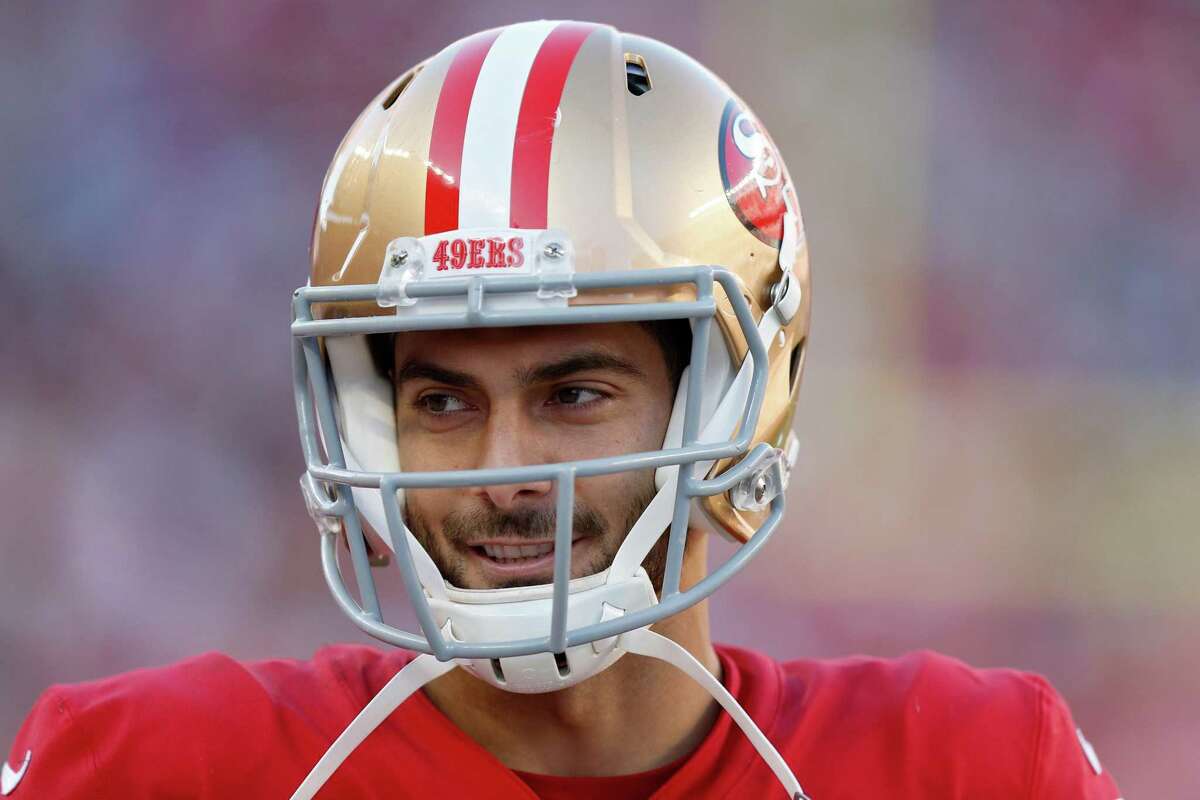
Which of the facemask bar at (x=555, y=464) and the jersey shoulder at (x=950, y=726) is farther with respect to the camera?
the jersey shoulder at (x=950, y=726)

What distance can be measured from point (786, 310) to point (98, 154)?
200cm

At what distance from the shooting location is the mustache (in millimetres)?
1405

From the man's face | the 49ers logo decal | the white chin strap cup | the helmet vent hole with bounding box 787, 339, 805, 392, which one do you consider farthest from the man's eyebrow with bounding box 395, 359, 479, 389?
the helmet vent hole with bounding box 787, 339, 805, 392

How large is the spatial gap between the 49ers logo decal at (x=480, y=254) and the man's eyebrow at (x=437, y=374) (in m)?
0.12

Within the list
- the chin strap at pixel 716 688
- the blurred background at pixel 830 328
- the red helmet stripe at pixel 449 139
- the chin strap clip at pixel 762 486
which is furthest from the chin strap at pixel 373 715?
the blurred background at pixel 830 328

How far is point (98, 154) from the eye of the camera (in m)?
3.01

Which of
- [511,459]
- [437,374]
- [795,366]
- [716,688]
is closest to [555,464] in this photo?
[511,459]

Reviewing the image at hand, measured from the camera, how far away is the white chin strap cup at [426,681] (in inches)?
56.5

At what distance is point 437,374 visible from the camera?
147cm

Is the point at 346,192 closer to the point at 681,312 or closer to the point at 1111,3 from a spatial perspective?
the point at 681,312

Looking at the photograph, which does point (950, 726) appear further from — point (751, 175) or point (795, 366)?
point (751, 175)

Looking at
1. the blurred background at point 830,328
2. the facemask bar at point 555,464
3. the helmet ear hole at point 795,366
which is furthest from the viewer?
the blurred background at point 830,328

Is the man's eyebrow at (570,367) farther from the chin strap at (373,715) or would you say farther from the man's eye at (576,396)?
the chin strap at (373,715)

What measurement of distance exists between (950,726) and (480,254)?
77 centimetres
